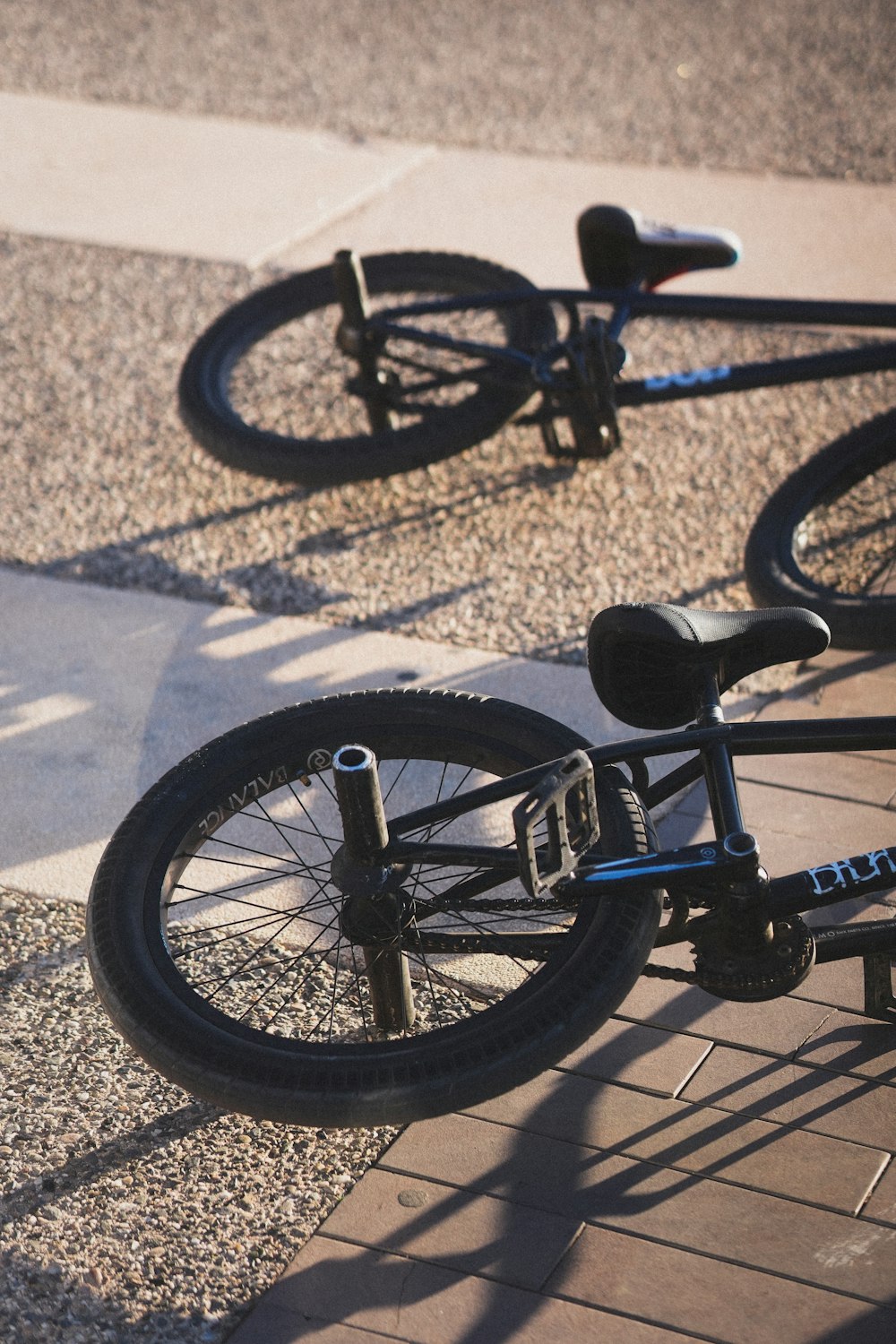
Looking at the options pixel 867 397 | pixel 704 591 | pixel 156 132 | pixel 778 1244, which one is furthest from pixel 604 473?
pixel 156 132

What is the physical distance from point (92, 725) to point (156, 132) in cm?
450

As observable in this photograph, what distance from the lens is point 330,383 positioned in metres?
5.07

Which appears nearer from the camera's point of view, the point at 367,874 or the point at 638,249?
the point at 367,874

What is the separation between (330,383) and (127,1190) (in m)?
3.25

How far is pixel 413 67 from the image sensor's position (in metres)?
7.93

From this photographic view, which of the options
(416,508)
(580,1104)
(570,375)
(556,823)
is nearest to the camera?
(556,823)

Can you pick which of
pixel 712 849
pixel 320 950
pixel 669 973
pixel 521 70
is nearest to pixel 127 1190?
pixel 320 950

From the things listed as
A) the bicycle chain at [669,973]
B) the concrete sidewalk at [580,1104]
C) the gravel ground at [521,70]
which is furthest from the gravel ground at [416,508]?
the gravel ground at [521,70]

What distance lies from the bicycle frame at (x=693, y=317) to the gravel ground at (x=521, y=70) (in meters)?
3.00

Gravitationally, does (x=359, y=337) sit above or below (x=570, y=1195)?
above

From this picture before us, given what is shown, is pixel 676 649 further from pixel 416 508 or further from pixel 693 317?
pixel 416 508

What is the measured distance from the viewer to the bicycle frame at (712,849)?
222cm

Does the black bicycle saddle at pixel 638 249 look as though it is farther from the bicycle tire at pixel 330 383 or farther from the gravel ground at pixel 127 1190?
the gravel ground at pixel 127 1190

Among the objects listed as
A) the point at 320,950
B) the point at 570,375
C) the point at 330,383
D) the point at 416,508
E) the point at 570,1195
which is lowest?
the point at 570,1195
